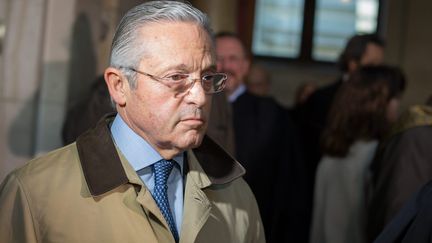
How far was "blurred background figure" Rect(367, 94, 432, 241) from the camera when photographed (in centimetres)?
390

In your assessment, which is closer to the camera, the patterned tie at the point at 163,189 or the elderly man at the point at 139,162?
the elderly man at the point at 139,162

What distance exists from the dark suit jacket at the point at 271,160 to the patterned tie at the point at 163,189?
223 centimetres

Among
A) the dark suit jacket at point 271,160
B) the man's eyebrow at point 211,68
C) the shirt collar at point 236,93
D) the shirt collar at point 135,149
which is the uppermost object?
the man's eyebrow at point 211,68

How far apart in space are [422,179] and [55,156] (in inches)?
82.8

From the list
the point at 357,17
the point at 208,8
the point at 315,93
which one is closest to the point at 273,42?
the point at 357,17

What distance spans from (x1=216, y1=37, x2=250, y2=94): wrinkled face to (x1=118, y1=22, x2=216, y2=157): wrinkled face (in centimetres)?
236

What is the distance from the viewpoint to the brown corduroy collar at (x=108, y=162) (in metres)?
2.37

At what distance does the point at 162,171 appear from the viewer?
2488 mm

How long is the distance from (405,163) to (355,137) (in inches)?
28.2

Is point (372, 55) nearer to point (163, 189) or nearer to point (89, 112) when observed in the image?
point (89, 112)

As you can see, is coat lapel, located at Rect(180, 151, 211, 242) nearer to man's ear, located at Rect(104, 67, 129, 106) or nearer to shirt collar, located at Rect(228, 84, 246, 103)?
A: man's ear, located at Rect(104, 67, 129, 106)

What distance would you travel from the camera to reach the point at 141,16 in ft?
7.95

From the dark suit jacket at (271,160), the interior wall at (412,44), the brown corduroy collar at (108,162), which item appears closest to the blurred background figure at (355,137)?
the dark suit jacket at (271,160)

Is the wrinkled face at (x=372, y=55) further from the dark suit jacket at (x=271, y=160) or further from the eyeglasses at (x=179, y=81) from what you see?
the eyeglasses at (x=179, y=81)
